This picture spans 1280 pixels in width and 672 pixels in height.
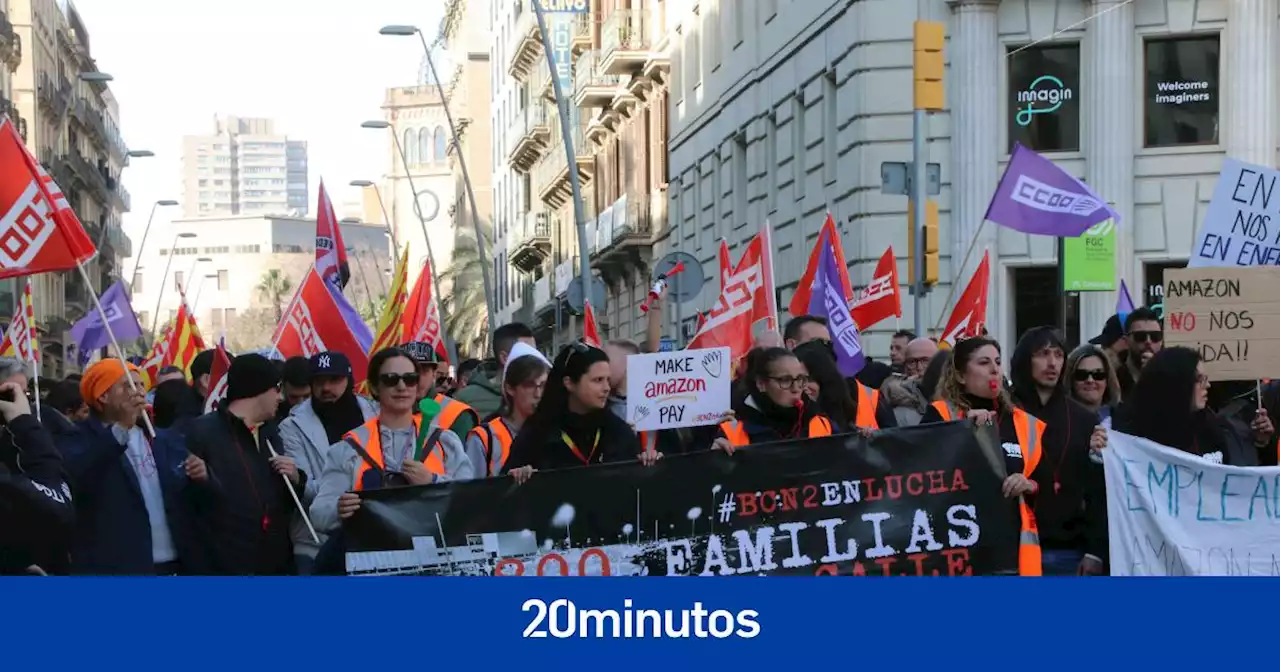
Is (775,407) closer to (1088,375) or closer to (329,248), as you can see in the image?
(1088,375)

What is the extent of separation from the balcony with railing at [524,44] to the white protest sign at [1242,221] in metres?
53.4

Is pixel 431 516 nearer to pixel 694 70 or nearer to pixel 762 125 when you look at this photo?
pixel 762 125

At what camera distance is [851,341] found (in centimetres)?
1505

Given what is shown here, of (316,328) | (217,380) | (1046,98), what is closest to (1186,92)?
(1046,98)

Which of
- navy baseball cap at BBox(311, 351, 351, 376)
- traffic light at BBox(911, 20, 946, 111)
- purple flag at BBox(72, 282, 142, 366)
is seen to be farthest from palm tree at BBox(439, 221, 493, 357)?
navy baseball cap at BBox(311, 351, 351, 376)

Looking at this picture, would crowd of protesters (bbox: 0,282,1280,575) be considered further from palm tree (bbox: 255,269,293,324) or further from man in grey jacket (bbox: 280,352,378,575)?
palm tree (bbox: 255,269,293,324)

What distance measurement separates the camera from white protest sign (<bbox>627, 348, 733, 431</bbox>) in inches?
334

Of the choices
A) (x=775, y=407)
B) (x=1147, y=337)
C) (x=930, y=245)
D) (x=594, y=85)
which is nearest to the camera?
(x=775, y=407)

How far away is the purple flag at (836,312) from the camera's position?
14688 millimetres

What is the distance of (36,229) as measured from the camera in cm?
1004

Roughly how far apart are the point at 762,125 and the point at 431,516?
92.3 feet

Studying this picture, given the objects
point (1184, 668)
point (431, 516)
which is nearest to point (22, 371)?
point (431, 516)

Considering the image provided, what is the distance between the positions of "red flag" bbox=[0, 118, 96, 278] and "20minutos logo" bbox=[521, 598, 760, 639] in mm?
5492

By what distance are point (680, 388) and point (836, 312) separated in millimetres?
7253
